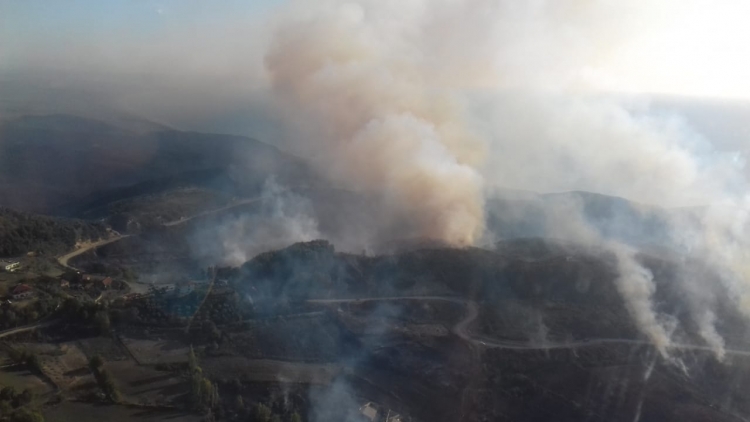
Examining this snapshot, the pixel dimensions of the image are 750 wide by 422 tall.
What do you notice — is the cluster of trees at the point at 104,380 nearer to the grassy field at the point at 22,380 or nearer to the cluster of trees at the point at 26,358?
the grassy field at the point at 22,380

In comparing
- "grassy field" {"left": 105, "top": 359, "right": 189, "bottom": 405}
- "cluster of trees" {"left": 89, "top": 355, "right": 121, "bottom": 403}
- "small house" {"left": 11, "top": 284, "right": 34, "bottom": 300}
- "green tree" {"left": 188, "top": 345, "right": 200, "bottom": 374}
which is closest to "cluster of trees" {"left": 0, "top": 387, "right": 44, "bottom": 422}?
"cluster of trees" {"left": 89, "top": 355, "right": 121, "bottom": 403}

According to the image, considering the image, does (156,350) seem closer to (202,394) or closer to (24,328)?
(202,394)

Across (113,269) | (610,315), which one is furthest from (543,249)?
(113,269)

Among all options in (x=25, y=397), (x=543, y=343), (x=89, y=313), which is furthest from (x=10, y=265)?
(x=543, y=343)

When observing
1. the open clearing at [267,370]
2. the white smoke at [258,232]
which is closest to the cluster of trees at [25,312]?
the open clearing at [267,370]

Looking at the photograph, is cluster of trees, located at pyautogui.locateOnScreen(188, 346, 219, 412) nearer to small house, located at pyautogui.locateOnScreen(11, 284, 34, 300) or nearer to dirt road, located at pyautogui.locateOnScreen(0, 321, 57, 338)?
dirt road, located at pyautogui.locateOnScreen(0, 321, 57, 338)
